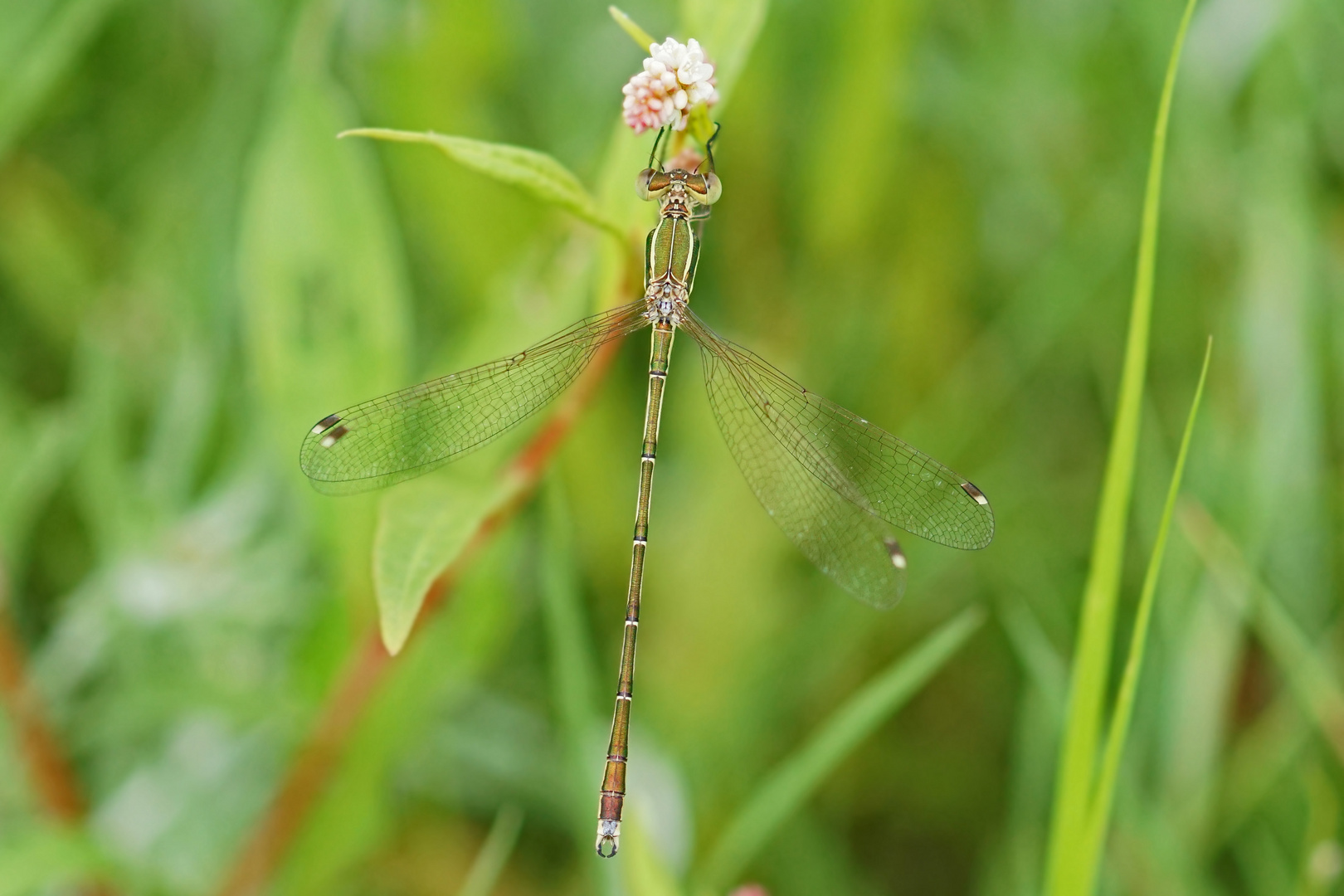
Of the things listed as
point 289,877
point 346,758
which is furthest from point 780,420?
point 289,877

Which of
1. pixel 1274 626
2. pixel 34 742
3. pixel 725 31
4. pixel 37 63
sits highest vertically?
pixel 37 63

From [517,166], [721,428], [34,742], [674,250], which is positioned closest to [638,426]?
[721,428]

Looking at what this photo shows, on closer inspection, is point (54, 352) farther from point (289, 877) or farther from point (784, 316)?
point (784, 316)

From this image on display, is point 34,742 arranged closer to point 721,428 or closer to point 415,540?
point 415,540

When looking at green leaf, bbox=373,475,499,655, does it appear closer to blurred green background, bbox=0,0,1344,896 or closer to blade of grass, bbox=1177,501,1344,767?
blurred green background, bbox=0,0,1344,896

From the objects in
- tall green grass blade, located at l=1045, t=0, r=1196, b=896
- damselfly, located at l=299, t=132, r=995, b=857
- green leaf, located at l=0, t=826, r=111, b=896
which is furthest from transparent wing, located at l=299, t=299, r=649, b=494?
tall green grass blade, located at l=1045, t=0, r=1196, b=896
